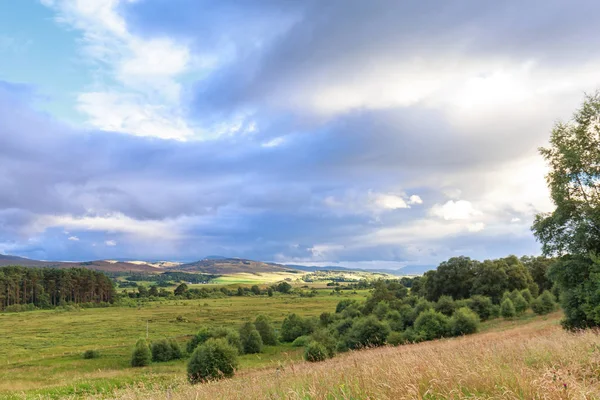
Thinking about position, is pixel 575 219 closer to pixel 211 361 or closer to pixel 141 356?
Answer: pixel 211 361

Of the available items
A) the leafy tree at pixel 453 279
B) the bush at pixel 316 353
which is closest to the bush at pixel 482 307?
the leafy tree at pixel 453 279

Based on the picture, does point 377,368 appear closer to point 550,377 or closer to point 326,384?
point 326,384

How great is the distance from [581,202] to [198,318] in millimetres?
106142

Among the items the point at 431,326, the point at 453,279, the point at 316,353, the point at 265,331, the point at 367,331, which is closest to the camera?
the point at 316,353

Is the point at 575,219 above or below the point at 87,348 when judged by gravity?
above

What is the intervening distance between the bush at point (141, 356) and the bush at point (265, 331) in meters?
23.3

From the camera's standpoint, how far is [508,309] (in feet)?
217

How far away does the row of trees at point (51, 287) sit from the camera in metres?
158

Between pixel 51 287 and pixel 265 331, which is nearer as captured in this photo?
pixel 265 331

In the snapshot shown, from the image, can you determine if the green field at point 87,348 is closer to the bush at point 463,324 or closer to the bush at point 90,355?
the bush at point 90,355

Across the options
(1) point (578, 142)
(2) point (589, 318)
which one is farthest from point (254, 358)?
(1) point (578, 142)

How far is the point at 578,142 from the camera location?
Result: 33594mm

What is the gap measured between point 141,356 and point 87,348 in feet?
69.6

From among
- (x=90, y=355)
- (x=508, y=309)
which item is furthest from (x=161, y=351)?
(x=508, y=309)
